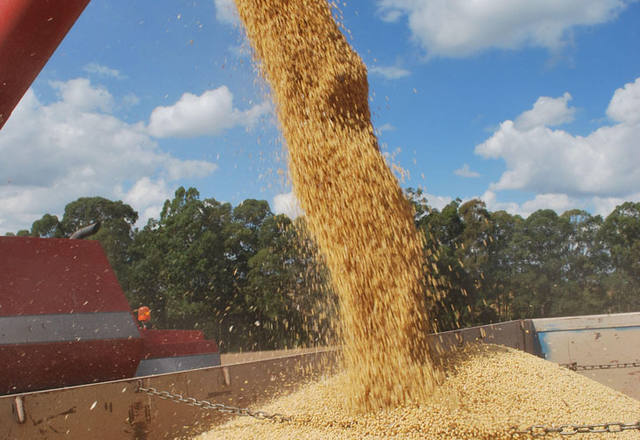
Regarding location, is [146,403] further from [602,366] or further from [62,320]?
[602,366]

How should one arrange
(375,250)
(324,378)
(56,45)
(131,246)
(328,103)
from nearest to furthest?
1. (56,45)
2. (375,250)
3. (328,103)
4. (324,378)
5. (131,246)

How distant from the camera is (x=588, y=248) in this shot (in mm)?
24688

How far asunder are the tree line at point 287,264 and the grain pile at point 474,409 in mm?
11431

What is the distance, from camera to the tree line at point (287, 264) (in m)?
17.9

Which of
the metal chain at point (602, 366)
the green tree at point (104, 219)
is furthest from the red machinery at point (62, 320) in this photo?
the green tree at point (104, 219)

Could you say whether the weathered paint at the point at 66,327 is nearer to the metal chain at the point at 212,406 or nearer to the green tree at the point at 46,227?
the metal chain at the point at 212,406

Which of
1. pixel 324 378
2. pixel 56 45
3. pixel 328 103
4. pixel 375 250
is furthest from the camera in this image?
pixel 324 378

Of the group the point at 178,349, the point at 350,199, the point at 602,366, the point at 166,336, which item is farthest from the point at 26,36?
the point at 602,366

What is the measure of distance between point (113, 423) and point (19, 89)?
70.8 inches

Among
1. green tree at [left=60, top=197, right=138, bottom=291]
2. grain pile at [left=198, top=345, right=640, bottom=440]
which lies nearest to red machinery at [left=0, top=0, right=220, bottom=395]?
grain pile at [left=198, top=345, right=640, bottom=440]

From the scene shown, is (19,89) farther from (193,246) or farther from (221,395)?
(193,246)

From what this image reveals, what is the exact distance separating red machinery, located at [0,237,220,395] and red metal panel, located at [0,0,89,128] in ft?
6.71

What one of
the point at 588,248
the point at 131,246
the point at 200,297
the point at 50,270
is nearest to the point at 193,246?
the point at 200,297

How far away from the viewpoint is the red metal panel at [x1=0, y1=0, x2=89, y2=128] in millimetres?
1578
